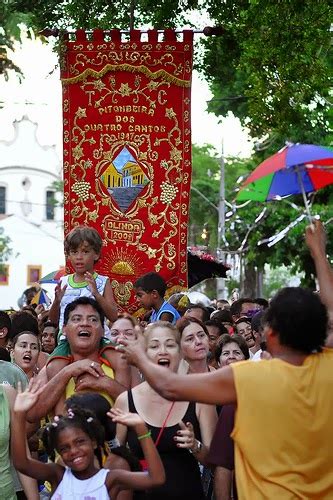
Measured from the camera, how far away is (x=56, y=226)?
91875 millimetres

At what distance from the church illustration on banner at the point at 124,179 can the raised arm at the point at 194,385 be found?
358 inches

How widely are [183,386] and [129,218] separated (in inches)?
366

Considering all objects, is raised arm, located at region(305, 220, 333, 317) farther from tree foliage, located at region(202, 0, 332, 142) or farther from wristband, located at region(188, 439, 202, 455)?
tree foliage, located at region(202, 0, 332, 142)

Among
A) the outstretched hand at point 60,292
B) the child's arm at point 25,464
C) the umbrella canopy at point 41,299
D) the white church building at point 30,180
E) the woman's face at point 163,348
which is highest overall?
the white church building at point 30,180

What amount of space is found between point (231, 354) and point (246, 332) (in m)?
2.55

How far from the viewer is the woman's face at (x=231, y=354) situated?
984cm

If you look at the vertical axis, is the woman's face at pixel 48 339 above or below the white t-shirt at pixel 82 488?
above

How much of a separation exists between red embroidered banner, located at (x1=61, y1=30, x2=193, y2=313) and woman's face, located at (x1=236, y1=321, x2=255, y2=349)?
2353 millimetres

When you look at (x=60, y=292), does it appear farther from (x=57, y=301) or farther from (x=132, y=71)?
(x=132, y=71)

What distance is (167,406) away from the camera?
7.62 meters

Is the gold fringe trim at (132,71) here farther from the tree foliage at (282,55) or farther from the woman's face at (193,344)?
the woman's face at (193,344)

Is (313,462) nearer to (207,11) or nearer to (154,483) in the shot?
(154,483)

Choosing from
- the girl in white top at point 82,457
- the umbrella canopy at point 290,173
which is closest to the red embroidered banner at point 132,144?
the umbrella canopy at point 290,173

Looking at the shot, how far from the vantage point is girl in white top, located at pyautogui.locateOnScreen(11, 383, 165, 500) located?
684cm
